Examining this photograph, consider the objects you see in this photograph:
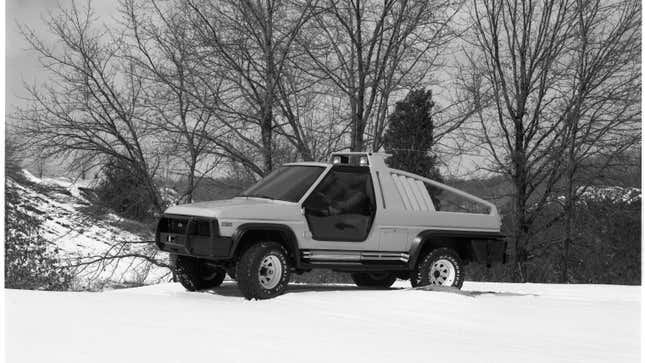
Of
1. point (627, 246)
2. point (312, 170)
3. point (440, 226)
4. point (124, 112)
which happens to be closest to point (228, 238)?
point (312, 170)

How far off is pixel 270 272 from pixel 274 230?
51cm

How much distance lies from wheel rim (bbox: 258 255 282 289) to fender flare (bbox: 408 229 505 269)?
2067mm

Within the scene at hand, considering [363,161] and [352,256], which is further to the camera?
[363,161]

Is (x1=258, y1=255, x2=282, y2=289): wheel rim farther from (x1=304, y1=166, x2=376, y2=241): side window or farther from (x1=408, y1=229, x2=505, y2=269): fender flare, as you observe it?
(x1=408, y1=229, x2=505, y2=269): fender flare

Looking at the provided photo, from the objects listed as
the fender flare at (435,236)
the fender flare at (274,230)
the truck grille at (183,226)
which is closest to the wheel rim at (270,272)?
the fender flare at (274,230)

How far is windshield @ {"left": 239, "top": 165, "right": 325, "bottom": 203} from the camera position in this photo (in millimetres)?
11102

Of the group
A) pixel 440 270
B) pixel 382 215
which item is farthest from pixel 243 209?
pixel 440 270

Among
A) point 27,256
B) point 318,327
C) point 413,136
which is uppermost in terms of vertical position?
point 413,136

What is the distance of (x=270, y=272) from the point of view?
421 inches

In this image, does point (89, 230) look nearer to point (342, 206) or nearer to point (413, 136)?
point (413, 136)

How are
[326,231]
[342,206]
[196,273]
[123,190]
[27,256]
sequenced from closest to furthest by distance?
1. [326,231]
2. [342,206]
3. [196,273]
4. [27,256]
5. [123,190]

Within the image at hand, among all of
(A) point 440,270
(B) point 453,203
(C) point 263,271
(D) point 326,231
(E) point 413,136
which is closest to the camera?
(C) point 263,271

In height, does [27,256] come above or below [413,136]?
below

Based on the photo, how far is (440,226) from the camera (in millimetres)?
12188
